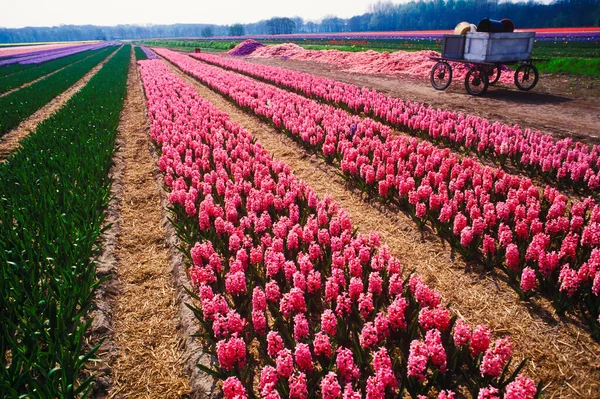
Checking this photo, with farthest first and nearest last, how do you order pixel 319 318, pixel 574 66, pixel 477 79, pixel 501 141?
pixel 574 66
pixel 477 79
pixel 501 141
pixel 319 318

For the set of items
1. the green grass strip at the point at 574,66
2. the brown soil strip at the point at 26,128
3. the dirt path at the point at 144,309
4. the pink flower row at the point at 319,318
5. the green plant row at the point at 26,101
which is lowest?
the dirt path at the point at 144,309

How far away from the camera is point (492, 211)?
5371mm

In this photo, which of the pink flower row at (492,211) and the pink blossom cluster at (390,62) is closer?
the pink flower row at (492,211)

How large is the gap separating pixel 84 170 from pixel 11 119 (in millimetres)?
11628

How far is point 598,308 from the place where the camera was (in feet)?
12.3

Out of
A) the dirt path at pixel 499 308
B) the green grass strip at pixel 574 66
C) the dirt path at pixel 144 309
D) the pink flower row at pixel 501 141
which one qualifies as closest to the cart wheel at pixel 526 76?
the green grass strip at pixel 574 66

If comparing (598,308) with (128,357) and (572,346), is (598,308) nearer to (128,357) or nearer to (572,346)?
(572,346)

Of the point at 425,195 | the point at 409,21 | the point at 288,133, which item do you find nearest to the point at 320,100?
the point at 288,133

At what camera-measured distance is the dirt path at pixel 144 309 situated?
142 inches

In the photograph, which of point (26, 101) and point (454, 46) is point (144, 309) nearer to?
point (454, 46)

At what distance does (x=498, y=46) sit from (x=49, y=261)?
55.1 feet

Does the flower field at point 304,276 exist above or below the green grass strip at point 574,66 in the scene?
below

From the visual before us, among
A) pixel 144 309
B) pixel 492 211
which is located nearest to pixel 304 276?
pixel 144 309

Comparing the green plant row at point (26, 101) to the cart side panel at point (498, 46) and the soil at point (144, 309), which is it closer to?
the soil at point (144, 309)
